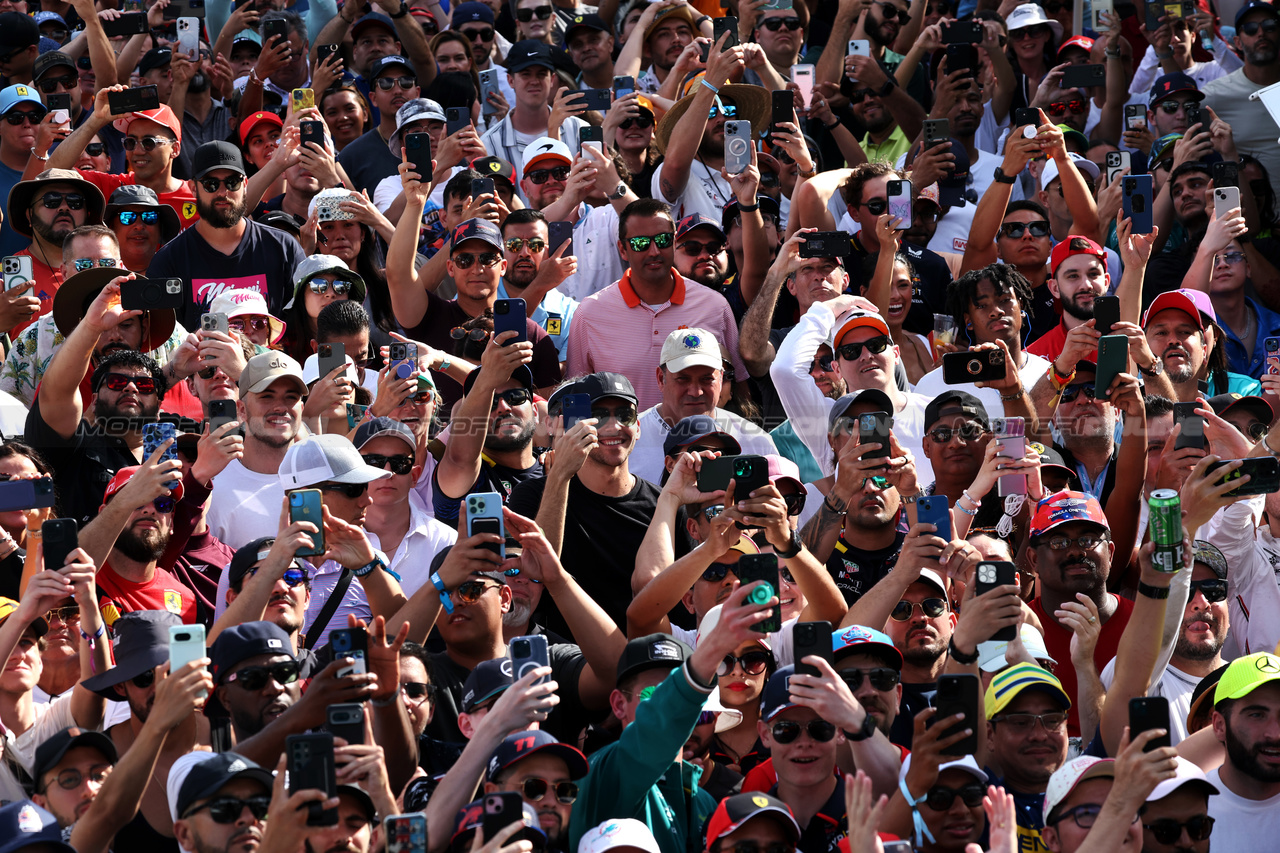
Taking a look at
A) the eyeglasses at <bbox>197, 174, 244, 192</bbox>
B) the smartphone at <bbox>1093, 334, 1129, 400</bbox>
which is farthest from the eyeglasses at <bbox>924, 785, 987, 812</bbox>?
the eyeglasses at <bbox>197, 174, 244, 192</bbox>

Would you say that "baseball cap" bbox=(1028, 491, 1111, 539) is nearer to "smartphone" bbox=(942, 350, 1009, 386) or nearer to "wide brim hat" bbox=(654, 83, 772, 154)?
"smartphone" bbox=(942, 350, 1009, 386)

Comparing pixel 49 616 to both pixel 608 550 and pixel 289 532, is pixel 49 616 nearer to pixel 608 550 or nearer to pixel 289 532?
pixel 289 532

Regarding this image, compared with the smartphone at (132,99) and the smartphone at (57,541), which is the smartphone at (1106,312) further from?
the smartphone at (132,99)

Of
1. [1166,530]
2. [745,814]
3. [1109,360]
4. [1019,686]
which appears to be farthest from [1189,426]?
[745,814]

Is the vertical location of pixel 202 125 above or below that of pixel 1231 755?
below

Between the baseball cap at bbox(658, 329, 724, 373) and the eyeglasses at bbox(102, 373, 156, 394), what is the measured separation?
2.34m

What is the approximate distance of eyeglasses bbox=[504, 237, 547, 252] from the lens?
9.58 metres

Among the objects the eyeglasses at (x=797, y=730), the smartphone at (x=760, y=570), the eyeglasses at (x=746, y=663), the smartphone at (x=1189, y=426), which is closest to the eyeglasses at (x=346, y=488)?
the eyeglasses at (x=746, y=663)

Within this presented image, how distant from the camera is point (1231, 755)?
6406mm

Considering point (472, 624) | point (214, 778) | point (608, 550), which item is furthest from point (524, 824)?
point (608, 550)

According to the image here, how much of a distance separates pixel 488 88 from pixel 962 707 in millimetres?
7043

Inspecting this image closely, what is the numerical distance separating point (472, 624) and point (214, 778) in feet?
4.79

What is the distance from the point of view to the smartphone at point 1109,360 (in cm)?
763

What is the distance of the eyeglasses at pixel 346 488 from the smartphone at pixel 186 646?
55.7 inches
